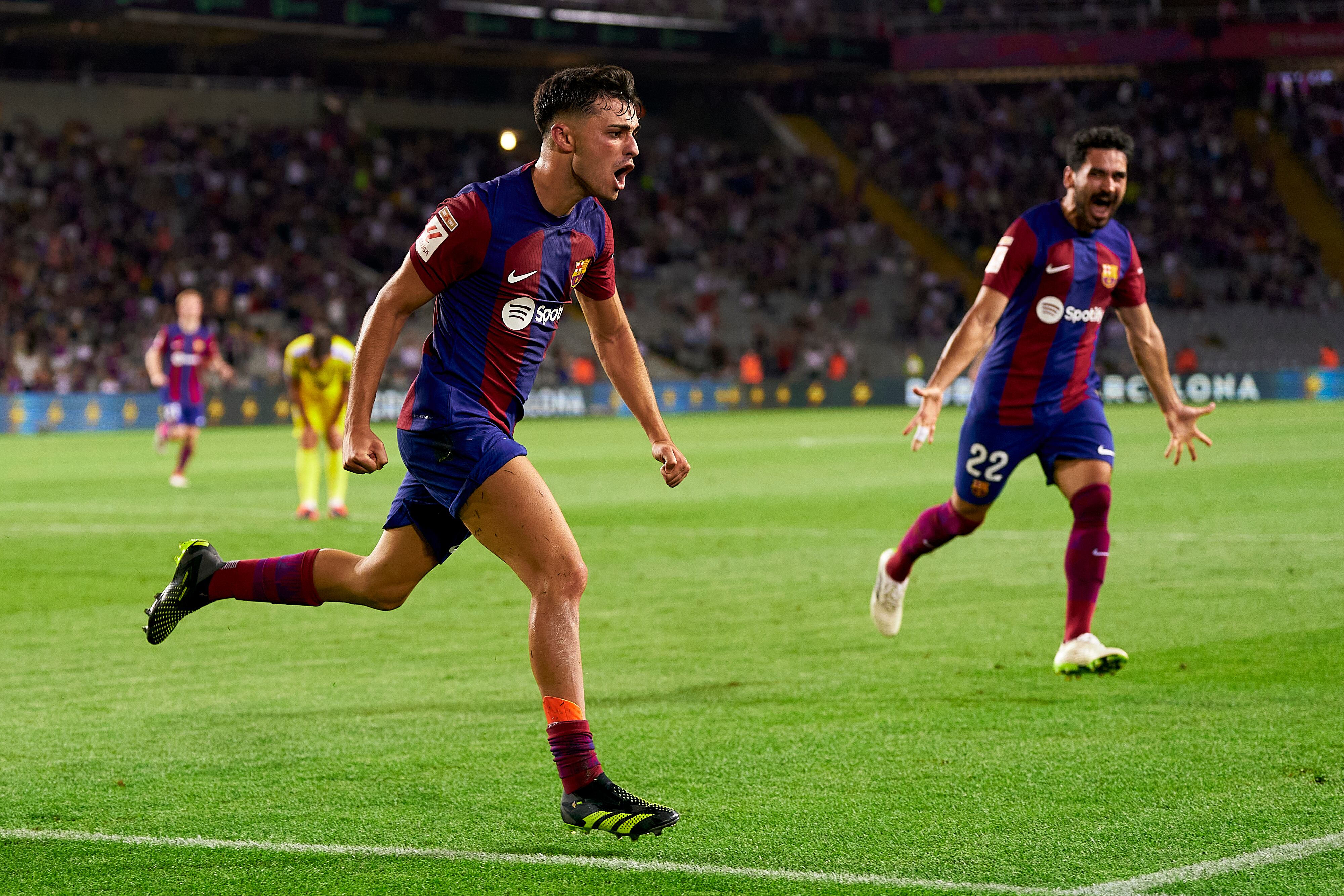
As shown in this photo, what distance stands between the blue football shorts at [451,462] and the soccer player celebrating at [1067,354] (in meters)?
3.09

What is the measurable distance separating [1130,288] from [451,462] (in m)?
4.21

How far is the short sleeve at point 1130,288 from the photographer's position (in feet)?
26.8

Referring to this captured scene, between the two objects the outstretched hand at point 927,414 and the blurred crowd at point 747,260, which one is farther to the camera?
the blurred crowd at point 747,260

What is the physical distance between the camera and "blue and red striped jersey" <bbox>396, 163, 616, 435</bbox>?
207 inches

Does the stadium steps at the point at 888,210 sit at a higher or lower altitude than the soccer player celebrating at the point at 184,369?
higher

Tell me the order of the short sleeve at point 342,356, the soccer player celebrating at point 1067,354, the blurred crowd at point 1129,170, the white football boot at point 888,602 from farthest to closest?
the blurred crowd at point 1129,170
the short sleeve at point 342,356
the white football boot at point 888,602
the soccer player celebrating at point 1067,354

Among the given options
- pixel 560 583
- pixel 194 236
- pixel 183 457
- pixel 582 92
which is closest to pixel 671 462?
pixel 560 583

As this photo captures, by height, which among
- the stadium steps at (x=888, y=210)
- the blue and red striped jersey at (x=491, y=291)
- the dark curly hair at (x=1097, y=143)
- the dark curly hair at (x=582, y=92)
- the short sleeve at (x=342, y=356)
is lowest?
the short sleeve at (x=342, y=356)

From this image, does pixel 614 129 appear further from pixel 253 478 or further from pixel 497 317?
pixel 253 478

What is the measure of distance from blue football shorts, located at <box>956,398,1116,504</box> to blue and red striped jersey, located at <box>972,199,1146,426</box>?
4cm

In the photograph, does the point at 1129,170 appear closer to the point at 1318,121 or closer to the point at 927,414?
the point at 1318,121

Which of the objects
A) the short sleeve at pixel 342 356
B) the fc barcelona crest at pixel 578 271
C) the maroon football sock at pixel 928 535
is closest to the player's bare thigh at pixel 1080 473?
the maroon football sock at pixel 928 535

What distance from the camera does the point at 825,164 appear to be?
5084cm

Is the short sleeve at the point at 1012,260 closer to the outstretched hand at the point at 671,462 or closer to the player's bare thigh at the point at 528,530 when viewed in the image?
the outstretched hand at the point at 671,462
